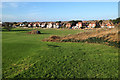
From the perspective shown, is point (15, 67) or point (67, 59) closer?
point (15, 67)

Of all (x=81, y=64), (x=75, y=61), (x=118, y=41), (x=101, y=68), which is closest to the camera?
(x=101, y=68)

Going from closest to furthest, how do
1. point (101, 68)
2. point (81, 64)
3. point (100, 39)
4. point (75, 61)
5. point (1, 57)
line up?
1. point (101, 68)
2. point (81, 64)
3. point (75, 61)
4. point (1, 57)
5. point (100, 39)

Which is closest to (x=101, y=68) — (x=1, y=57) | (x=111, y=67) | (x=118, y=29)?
(x=111, y=67)

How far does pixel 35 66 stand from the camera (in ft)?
30.1

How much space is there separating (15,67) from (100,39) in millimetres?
14950

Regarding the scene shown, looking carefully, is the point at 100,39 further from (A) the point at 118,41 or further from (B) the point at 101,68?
(B) the point at 101,68

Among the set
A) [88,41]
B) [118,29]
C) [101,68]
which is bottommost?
[101,68]

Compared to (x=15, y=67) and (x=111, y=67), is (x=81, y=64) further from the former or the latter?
(x=15, y=67)

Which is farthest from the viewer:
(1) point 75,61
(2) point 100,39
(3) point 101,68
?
(2) point 100,39

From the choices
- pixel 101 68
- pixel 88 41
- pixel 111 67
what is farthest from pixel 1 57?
pixel 88 41

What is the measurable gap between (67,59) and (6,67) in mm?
4913

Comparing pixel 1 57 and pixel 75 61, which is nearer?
pixel 75 61

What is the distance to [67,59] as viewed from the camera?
424 inches

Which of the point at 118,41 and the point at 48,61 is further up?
the point at 118,41
